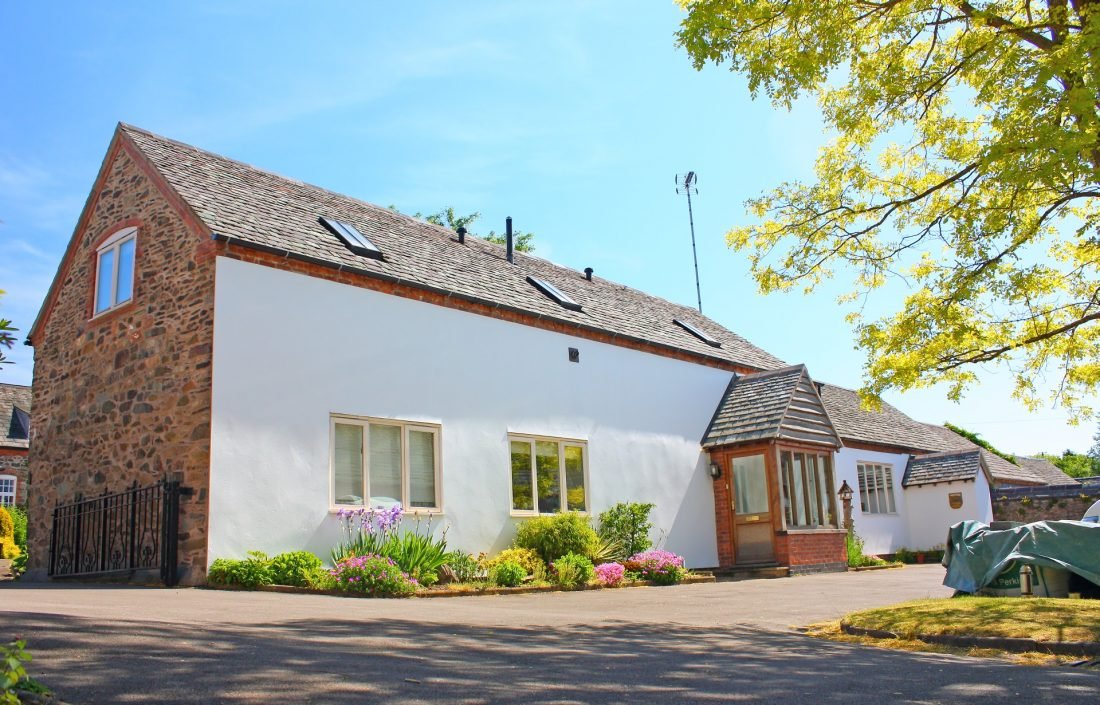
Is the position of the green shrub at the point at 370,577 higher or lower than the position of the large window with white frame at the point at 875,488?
lower

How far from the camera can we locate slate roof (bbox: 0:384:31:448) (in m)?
30.8

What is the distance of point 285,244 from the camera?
14.2 m

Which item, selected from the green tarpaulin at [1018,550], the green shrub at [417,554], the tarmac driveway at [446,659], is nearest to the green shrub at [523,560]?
the green shrub at [417,554]

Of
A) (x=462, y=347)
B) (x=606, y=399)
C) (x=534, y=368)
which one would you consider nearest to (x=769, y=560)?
(x=606, y=399)

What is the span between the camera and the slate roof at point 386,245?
14594mm

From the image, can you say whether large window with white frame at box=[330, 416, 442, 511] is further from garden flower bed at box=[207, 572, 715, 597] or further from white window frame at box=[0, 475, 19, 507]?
white window frame at box=[0, 475, 19, 507]

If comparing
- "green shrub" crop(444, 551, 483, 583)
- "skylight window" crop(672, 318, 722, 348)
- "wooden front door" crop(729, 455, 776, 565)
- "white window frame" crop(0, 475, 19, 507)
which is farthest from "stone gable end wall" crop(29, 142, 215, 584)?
"white window frame" crop(0, 475, 19, 507)

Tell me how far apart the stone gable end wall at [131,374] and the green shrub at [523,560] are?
186 inches

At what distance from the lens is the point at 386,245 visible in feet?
56.9

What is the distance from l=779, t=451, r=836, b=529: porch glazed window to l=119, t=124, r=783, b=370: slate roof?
3.38 metres

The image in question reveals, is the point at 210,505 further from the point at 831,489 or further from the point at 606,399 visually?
the point at 831,489

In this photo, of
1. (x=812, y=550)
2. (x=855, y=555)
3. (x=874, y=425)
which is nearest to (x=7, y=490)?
(x=812, y=550)

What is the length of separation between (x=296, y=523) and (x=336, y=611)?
4.62 meters

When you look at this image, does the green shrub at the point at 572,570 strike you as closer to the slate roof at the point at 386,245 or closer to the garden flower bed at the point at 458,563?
the garden flower bed at the point at 458,563
